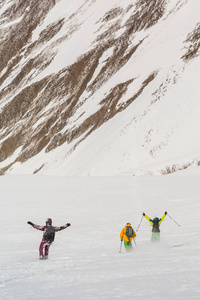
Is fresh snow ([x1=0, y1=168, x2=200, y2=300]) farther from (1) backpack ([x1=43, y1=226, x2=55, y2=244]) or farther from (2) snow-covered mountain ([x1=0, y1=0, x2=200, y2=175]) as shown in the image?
(2) snow-covered mountain ([x1=0, y1=0, x2=200, y2=175])

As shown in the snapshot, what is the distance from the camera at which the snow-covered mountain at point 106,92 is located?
4997 cm

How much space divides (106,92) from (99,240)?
54.6 m

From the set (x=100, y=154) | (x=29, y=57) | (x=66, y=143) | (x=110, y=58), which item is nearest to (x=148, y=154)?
(x=100, y=154)

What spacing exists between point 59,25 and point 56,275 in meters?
105

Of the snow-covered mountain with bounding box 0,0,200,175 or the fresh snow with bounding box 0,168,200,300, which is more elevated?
the snow-covered mountain with bounding box 0,0,200,175

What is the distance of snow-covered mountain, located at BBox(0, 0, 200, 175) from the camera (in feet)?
164

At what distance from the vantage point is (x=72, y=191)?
26.4 meters

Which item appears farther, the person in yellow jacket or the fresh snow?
the person in yellow jacket

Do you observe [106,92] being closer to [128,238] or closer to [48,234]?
[128,238]

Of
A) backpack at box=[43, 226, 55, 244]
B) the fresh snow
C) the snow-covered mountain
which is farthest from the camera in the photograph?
the snow-covered mountain

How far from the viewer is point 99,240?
14.9 meters

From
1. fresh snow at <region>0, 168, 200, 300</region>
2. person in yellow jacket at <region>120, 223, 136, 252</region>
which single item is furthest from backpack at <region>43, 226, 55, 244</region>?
person in yellow jacket at <region>120, 223, 136, 252</region>

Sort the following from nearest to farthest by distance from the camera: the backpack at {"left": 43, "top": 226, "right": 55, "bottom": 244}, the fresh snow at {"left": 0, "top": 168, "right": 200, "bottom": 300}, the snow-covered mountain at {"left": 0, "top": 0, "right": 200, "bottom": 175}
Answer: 1. the fresh snow at {"left": 0, "top": 168, "right": 200, "bottom": 300}
2. the backpack at {"left": 43, "top": 226, "right": 55, "bottom": 244}
3. the snow-covered mountain at {"left": 0, "top": 0, "right": 200, "bottom": 175}

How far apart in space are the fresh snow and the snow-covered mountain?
13126 mm
